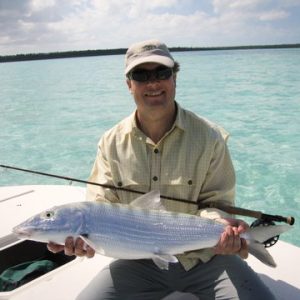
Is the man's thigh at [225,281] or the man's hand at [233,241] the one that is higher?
the man's hand at [233,241]

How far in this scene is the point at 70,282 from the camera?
2.83m

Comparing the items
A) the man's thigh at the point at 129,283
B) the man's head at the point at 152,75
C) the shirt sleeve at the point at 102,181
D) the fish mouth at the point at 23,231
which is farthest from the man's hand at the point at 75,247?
the man's head at the point at 152,75

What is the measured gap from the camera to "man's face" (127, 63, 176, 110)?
2.63m

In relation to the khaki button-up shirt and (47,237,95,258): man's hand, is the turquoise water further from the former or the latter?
(47,237,95,258): man's hand

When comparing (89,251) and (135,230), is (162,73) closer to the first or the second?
(135,230)

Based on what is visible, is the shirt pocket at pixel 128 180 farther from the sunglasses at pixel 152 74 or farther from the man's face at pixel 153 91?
the sunglasses at pixel 152 74

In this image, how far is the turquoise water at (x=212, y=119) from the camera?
748 centimetres

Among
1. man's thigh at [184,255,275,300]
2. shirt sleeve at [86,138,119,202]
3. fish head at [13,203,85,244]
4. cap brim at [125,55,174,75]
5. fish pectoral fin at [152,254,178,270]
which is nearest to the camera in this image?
fish head at [13,203,85,244]

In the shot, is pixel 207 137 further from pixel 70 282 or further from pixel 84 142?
pixel 84 142

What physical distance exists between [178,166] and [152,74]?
617mm

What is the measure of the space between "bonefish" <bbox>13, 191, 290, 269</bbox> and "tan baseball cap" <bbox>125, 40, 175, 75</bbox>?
857 millimetres

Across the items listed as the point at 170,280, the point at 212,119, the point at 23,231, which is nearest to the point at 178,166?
the point at 170,280

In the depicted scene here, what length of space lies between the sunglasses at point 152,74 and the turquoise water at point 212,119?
3.51 metres

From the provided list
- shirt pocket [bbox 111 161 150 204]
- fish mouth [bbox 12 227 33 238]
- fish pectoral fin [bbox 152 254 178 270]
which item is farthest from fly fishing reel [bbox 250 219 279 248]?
fish mouth [bbox 12 227 33 238]
